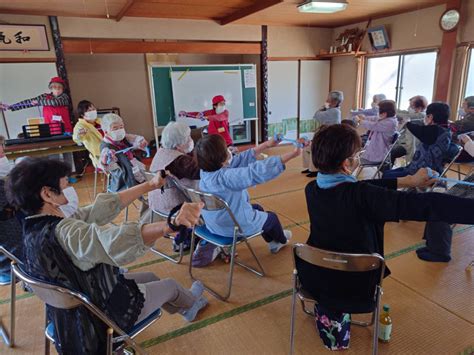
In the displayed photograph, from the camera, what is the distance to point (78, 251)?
108 cm

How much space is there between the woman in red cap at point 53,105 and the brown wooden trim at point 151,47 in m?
0.62

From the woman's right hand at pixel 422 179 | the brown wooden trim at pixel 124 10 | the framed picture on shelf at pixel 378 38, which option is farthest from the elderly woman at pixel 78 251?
the framed picture on shelf at pixel 378 38

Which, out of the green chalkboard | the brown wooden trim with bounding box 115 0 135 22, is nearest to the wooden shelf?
the green chalkboard

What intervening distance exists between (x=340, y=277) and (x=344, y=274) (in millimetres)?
27

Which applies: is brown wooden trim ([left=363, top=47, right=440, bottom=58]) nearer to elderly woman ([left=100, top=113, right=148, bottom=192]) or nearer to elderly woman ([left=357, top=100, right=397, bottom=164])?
elderly woman ([left=357, top=100, right=397, bottom=164])

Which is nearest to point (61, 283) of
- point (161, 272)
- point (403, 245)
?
point (161, 272)

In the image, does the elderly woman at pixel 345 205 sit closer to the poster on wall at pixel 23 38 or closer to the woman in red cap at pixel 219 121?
the woman in red cap at pixel 219 121

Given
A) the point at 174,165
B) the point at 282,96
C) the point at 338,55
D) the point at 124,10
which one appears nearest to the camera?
the point at 174,165

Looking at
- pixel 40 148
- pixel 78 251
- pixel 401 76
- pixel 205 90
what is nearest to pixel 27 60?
pixel 40 148

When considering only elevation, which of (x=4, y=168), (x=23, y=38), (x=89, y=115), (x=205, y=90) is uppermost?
(x=23, y=38)

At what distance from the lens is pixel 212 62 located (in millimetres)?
7332

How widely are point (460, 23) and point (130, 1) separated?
15.6 ft

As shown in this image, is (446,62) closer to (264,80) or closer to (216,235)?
(264,80)

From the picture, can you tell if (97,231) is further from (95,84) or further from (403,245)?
(95,84)
